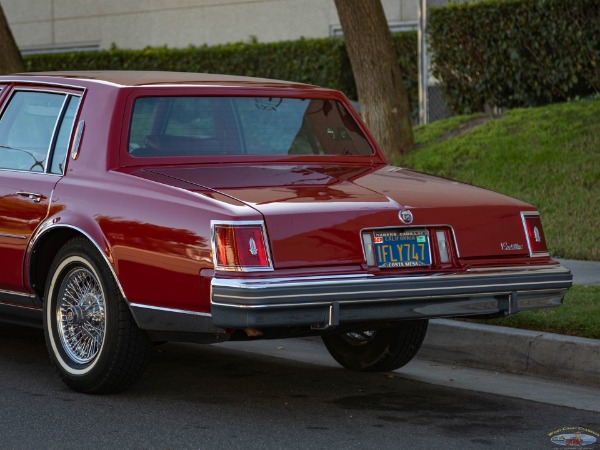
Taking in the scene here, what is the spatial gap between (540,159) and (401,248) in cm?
755

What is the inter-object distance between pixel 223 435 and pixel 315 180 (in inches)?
58.4

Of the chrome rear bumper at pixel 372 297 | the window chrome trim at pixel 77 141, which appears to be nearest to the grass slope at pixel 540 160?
the chrome rear bumper at pixel 372 297

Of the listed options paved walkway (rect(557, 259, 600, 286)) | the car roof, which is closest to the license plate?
the car roof

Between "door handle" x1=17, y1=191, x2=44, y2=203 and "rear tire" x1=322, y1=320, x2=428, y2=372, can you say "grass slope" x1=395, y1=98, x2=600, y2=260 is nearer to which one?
"rear tire" x1=322, y1=320, x2=428, y2=372

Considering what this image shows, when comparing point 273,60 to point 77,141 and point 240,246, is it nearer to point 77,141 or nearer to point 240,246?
point 77,141

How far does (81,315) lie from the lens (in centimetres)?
653

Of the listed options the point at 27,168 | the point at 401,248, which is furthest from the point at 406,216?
the point at 27,168

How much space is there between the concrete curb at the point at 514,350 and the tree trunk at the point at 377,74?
681 cm

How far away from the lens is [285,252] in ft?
18.9

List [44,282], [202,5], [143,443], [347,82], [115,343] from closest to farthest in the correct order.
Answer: [143,443]
[115,343]
[44,282]
[347,82]
[202,5]

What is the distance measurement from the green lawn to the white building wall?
5.27 m

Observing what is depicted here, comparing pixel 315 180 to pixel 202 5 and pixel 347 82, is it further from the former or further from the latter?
pixel 202 5

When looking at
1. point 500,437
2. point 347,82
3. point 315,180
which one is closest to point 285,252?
point 315,180

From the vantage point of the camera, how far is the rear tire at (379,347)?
7105mm
